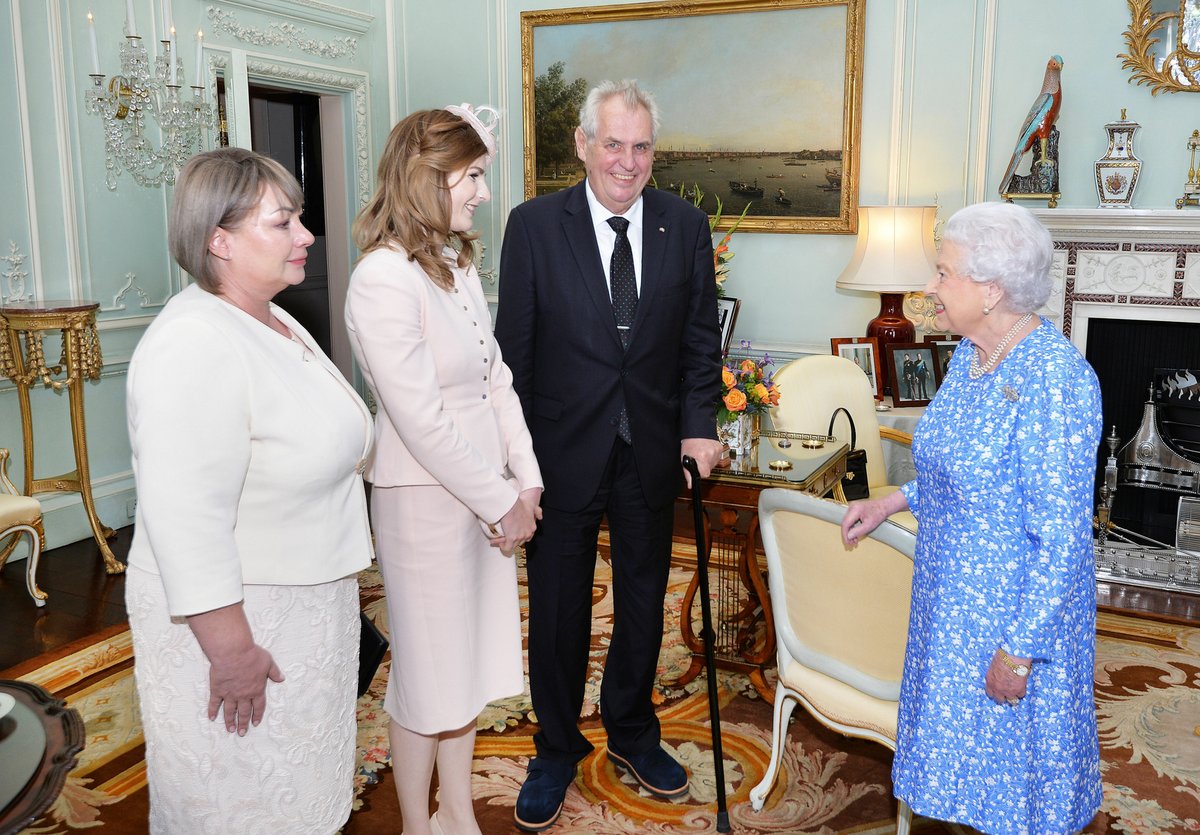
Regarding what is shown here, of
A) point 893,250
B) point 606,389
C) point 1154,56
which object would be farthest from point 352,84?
point 606,389

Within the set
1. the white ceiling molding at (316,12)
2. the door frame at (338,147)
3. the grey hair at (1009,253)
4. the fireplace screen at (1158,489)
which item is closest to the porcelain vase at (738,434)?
the grey hair at (1009,253)

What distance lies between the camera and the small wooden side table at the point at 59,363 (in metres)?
4.38

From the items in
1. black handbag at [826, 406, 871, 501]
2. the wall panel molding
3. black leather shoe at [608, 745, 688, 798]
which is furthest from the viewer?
the wall panel molding

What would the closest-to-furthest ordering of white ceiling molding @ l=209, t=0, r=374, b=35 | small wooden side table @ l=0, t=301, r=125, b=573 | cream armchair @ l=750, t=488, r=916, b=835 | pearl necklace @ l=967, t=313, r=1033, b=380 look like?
1. pearl necklace @ l=967, t=313, r=1033, b=380
2. cream armchair @ l=750, t=488, r=916, b=835
3. small wooden side table @ l=0, t=301, r=125, b=573
4. white ceiling molding @ l=209, t=0, r=374, b=35

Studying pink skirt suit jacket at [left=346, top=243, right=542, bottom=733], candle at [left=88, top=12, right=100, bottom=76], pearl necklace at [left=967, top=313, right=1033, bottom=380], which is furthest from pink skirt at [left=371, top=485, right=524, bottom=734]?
candle at [left=88, top=12, right=100, bottom=76]

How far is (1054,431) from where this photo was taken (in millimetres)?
1813

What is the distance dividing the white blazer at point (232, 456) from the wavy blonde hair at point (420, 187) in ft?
1.27

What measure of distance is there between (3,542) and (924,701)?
412cm

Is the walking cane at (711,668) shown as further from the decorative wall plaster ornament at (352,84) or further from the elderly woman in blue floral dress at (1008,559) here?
the decorative wall plaster ornament at (352,84)

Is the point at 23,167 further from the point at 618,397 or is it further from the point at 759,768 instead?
the point at 759,768

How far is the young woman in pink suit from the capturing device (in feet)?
6.63

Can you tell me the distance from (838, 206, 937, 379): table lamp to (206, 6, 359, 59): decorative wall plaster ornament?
340cm

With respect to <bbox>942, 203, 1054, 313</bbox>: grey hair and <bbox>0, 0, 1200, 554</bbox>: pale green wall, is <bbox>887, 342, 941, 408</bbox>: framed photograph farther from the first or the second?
<bbox>942, 203, 1054, 313</bbox>: grey hair

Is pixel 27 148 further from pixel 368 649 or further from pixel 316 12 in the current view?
pixel 368 649
